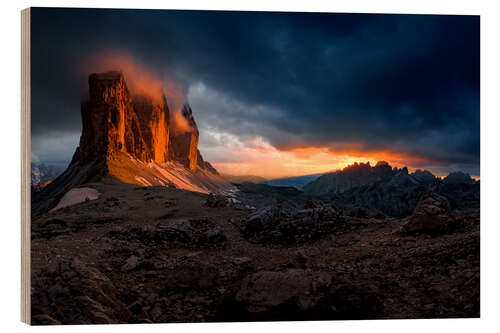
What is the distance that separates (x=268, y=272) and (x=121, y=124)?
59504 mm

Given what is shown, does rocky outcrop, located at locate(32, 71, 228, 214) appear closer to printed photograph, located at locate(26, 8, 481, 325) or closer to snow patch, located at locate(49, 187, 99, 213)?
snow patch, located at locate(49, 187, 99, 213)

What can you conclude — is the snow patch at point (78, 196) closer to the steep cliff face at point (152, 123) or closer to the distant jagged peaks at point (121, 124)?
the distant jagged peaks at point (121, 124)

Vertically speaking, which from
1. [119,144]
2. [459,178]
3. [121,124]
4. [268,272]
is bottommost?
[268,272]

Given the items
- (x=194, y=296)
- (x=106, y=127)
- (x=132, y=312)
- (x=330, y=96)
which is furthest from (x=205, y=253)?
(x=106, y=127)

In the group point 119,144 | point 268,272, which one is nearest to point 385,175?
point 268,272

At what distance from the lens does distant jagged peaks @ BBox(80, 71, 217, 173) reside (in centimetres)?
5109

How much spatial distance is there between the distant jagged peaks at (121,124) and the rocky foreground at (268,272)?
2486 centimetres

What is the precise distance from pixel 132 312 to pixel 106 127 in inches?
2211

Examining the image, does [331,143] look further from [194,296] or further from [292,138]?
[194,296]

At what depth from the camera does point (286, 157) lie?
29.7 ft

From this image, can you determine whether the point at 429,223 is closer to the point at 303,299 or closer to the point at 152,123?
the point at 303,299

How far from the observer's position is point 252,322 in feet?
14.2

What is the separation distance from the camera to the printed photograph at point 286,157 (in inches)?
170

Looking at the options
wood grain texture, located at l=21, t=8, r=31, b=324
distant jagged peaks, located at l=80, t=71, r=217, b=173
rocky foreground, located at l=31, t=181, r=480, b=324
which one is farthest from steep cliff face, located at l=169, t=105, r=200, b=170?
wood grain texture, located at l=21, t=8, r=31, b=324
